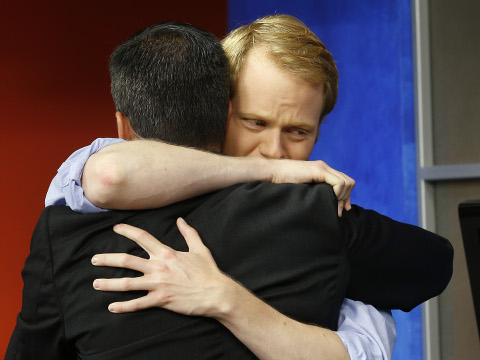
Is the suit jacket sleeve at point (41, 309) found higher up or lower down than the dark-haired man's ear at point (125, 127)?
lower down

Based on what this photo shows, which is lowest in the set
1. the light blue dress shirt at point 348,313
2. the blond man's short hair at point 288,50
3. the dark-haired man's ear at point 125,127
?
the light blue dress shirt at point 348,313

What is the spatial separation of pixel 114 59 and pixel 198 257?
439mm

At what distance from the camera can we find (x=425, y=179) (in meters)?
3.24

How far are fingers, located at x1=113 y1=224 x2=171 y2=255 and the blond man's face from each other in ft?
1.78

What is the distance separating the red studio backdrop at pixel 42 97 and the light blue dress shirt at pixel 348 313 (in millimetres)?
2166

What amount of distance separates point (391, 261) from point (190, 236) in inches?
15.0

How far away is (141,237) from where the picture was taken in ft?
3.78

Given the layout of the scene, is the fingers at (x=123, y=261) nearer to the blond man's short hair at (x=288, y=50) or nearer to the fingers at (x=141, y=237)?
the fingers at (x=141, y=237)

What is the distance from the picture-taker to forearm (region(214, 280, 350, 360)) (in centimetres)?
115

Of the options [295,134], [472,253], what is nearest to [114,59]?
[295,134]

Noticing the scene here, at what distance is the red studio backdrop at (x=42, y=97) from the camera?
3.31 m

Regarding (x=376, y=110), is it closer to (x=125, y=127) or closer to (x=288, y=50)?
(x=288, y=50)

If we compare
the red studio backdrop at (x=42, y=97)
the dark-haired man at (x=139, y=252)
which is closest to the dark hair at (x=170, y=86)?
the dark-haired man at (x=139, y=252)

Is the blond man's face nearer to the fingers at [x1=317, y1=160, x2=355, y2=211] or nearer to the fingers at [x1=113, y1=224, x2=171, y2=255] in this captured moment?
the fingers at [x1=317, y1=160, x2=355, y2=211]
